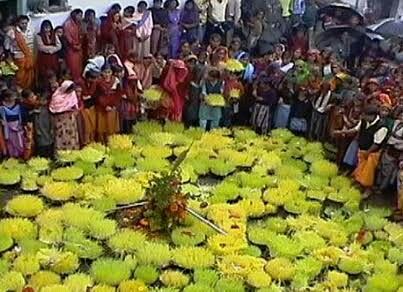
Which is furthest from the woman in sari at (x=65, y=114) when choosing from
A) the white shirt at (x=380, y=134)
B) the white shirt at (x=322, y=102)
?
the white shirt at (x=380, y=134)

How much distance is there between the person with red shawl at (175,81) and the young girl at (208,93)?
0.30 m

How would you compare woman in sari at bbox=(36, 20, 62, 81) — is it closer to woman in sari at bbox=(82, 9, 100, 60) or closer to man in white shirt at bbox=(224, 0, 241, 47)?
woman in sari at bbox=(82, 9, 100, 60)

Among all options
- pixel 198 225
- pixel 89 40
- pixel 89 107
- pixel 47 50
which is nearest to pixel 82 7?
pixel 89 40

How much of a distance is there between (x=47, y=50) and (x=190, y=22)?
2.63 m

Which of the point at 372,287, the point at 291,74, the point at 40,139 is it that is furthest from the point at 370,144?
the point at 40,139

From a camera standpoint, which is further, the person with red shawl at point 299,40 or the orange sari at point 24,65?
the person with red shawl at point 299,40

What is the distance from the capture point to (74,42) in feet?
41.4

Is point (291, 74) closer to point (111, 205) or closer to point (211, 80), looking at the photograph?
point (211, 80)

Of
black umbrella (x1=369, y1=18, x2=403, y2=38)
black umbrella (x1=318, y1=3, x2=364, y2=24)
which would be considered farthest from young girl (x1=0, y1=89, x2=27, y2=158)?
black umbrella (x1=369, y1=18, x2=403, y2=38)

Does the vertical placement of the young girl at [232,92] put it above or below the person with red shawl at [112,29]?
below

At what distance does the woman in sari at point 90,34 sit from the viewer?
41.9 ft

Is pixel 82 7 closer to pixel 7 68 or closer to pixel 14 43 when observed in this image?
pixel 14 43

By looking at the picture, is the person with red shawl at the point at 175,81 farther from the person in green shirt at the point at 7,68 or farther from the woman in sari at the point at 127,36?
the person in green shirt at the point at 7,68

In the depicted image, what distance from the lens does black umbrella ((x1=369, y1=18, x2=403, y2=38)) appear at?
47.5ft
